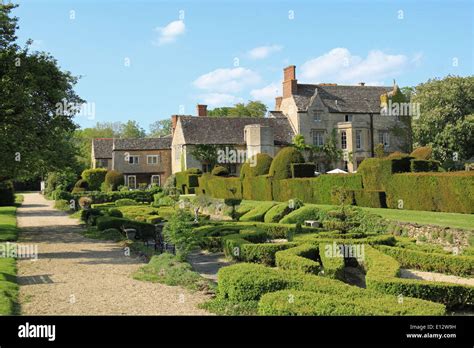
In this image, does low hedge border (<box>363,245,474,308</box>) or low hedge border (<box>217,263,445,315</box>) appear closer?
low hedge border (<box>217,263,445,315</box>)

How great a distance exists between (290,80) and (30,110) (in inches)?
1592

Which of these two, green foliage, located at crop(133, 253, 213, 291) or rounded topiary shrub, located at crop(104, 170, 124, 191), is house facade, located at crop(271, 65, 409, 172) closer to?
rounded topiary shrub, located at crop(104, 170, 124, 191)

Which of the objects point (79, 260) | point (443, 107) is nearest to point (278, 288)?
point (79, 260)

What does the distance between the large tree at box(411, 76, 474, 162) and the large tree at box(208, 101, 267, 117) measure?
1799 inches

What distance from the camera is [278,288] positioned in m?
10.5

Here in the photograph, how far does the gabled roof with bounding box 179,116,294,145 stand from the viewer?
55.2 m

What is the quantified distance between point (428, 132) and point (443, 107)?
9.77 ft

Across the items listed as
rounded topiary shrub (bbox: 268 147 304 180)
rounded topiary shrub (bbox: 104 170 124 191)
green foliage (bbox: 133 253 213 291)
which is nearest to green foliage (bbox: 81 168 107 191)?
rounded topiary shrub (bbox: 104 170 124 191)

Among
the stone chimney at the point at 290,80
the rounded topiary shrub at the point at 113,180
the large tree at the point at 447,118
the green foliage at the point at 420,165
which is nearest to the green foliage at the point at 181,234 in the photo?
the green foliage at the point at 420,165

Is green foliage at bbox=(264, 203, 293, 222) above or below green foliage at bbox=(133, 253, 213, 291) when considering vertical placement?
above

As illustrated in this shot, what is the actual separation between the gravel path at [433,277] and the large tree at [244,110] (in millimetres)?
84884

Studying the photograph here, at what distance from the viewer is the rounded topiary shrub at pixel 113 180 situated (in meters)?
58.8

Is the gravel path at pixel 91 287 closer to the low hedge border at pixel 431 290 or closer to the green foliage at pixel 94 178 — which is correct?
the low hedge border at pixel 431 290
